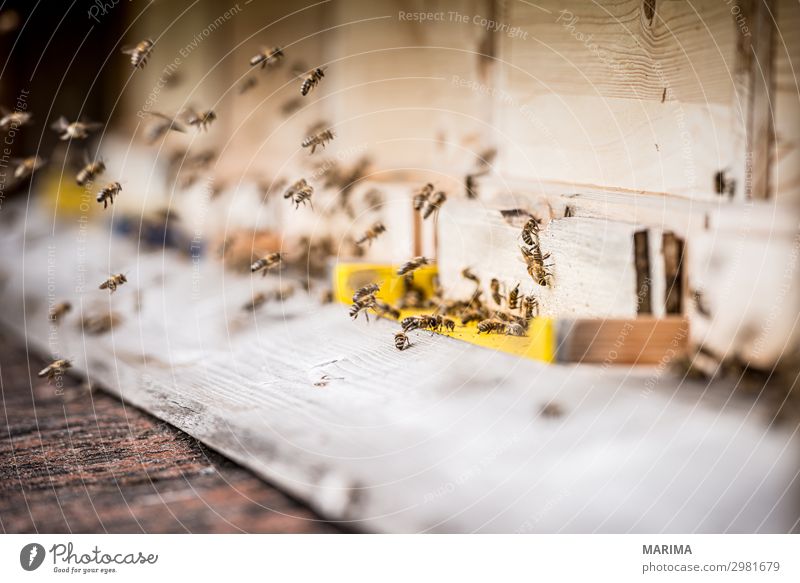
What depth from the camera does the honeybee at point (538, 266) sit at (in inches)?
106

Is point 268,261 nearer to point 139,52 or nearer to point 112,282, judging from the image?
point 112,282

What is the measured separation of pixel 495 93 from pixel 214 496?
1815 mm

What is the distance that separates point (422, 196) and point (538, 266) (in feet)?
2.24

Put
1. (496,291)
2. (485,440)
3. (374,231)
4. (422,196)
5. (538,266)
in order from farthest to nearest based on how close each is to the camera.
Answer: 1. (374,231)
2. (422,196)
3. (496,291)
4. (538,266)
5. (485,440)

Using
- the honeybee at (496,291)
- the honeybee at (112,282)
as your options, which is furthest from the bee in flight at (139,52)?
the honeybee at (496,291)

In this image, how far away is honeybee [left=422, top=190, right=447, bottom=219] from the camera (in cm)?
310

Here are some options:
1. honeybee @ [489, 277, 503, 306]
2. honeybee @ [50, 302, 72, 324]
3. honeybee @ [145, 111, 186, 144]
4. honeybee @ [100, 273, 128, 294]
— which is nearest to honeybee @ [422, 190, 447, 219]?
honeybee @ [489, 277, 503, 306]

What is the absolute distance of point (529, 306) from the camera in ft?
8.95

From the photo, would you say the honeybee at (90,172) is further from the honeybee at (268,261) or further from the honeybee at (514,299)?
the honeybee at (514,299)

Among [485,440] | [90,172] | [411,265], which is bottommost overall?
[485,440]

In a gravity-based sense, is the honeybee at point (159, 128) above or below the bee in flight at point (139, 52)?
below

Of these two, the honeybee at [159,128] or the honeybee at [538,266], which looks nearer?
the honeybee at [538,266]
